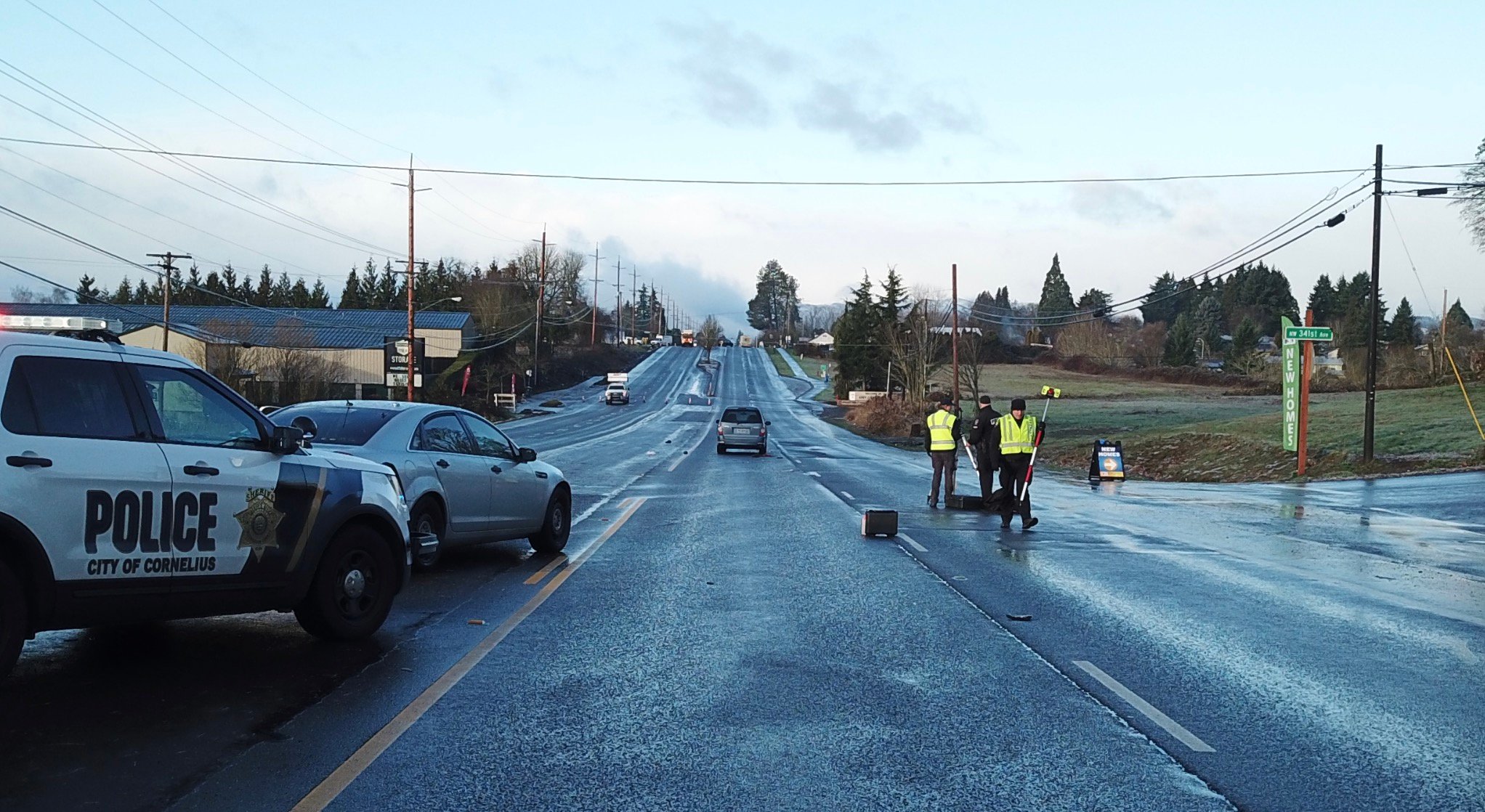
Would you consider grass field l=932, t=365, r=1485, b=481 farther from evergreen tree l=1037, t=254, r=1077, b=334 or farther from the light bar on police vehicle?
evergreen tree l=1037, t=254, r=1077, b=334

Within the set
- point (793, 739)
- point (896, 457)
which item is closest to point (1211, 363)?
point (896, 457)

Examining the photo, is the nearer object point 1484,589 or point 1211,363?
point 1484,589

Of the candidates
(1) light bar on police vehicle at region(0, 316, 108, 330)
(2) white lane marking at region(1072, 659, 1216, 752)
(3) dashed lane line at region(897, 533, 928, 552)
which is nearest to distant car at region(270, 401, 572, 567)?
(1) light bar on police vehicle at region(0, 316, 108, 330)

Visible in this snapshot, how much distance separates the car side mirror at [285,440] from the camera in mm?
7562

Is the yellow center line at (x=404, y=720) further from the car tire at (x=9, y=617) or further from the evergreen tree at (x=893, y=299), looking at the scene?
the evergreen tree at (x=893, y=299)

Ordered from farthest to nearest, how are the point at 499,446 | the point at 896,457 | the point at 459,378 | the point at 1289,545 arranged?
the point at 459,378
the point at 896,457
the point at 1289,545
the point at 499,446

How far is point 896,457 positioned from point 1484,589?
98.6ft

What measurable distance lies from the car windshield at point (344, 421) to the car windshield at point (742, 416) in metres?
30.3

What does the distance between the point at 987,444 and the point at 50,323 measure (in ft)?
43.5

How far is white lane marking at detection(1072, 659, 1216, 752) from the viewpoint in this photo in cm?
599

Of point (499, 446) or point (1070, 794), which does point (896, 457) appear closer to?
point (499, 446)

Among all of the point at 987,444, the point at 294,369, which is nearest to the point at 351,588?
the point at 987,444

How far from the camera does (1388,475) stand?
2738cm

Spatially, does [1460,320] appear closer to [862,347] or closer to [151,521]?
[862,347]
